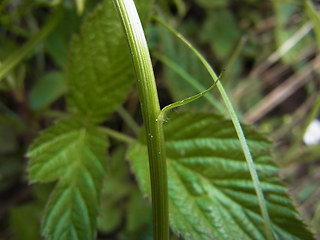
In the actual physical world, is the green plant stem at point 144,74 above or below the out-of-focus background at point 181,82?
below

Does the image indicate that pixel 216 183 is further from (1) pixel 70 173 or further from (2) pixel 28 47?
(2) pixel 28 47

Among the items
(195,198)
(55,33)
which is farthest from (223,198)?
(55,33)

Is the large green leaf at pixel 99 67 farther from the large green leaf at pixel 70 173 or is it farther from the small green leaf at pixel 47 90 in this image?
the small green leaf at pixel 47 90

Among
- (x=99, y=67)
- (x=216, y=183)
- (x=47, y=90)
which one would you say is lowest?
(x=216, y=183)

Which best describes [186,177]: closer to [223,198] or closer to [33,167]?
[223,198]

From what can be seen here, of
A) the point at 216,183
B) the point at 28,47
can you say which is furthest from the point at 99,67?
the point at 216,183

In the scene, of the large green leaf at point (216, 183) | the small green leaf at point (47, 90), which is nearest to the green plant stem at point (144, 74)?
the large green leaf at point (216, 183)
